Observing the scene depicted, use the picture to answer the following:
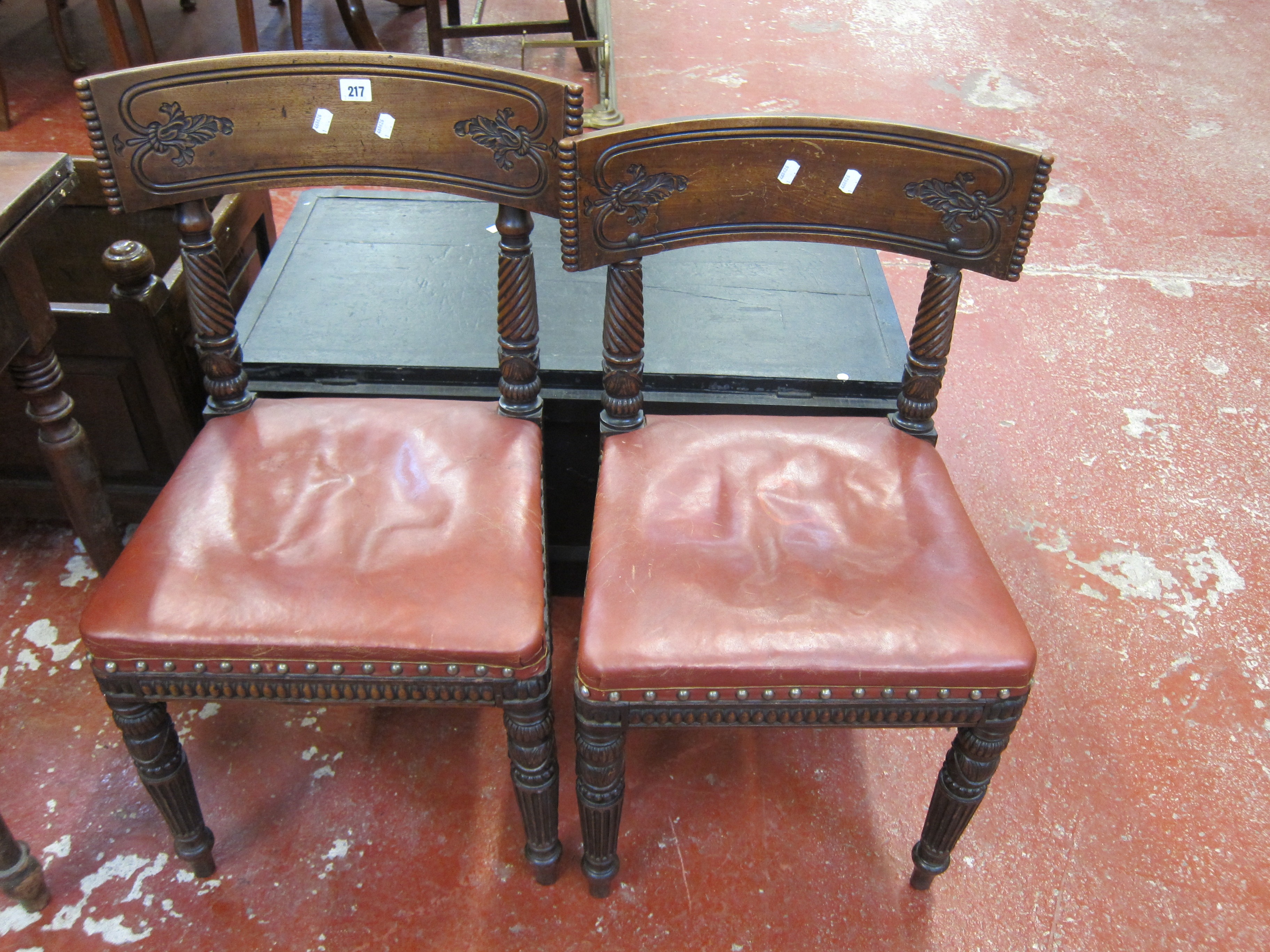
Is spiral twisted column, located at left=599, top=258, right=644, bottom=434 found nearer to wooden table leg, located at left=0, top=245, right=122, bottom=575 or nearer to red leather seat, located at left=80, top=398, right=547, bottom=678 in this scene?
red leather seat, located at left=80, top=398, right=547, bottom=678

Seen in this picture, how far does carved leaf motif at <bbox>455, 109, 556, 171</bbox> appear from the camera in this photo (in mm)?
1353

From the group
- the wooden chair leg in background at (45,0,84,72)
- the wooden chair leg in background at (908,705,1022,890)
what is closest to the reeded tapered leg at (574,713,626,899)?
the wooden chair leg in background at (908,705,1022,890)

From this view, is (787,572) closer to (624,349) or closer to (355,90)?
(624,349)

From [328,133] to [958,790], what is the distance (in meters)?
1.29

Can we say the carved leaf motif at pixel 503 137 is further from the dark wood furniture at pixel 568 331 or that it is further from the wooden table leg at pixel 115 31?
the wooden table leg at pixel 115 31

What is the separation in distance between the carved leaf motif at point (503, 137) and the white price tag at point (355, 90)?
0.13 metres

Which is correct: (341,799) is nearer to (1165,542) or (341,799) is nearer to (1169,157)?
(1165,542)

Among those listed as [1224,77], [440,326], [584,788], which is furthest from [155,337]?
[1224,77]

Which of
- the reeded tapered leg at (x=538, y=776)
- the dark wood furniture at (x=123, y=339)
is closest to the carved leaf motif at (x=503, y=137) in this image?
the dark wood furniture at (x=123, y=339)

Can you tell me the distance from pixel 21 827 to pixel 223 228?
1.13 m

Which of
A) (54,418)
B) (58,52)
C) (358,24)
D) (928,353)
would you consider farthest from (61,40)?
(928,353)

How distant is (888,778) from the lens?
1.68 meters

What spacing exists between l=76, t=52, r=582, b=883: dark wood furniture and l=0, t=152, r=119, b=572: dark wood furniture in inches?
4.6

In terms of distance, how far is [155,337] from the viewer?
1.73 m
